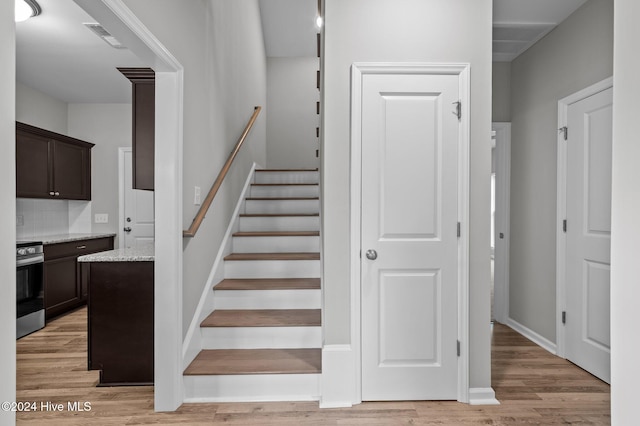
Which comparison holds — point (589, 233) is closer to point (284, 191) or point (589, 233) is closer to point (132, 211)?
point (284, 191)

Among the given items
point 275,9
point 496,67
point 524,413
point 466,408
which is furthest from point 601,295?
point 275,9

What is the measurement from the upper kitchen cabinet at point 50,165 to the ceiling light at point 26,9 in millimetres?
1551

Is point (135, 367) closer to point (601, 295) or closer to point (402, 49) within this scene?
point (402, 49)

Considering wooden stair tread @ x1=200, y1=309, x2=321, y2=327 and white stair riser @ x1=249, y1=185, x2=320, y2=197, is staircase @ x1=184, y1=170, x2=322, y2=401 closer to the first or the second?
wooden stair tread @ x1=200, y1=309, x2=321, y2=327

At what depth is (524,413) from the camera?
2.21 meters

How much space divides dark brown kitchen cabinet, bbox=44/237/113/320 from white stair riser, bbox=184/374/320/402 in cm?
225

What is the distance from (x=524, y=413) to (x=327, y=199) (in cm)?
169

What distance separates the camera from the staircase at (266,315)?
7.67 ft

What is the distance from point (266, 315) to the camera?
2791mm

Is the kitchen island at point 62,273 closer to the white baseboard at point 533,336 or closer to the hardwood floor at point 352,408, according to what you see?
the hardwood floor at point 352,408

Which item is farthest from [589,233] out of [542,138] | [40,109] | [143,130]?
[40,109]

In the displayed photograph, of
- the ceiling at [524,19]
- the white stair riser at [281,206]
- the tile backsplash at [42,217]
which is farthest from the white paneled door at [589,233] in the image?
the tile backsplash at [42,217]

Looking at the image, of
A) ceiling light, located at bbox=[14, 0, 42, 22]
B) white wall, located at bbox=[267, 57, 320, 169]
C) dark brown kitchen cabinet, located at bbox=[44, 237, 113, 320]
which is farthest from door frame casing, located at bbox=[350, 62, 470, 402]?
white wall, located at bbox=[267, 57, 320, 169]

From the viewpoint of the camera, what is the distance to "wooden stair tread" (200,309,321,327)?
8.62 ft
